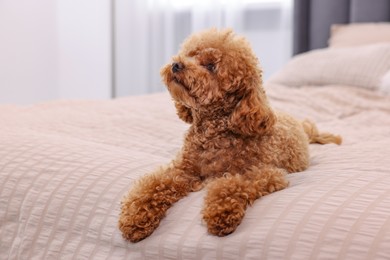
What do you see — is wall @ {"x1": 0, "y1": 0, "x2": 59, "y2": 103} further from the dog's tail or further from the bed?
the dog's tail

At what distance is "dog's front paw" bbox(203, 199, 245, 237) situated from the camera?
0.88 meters

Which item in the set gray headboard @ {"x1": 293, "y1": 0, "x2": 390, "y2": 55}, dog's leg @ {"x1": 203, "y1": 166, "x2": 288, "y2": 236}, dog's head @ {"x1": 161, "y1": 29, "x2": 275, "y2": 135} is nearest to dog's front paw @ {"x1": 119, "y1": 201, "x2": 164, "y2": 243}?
dog's leg @ {"x1": 203, "y1": 166, "x2": 288, "y2": 236}

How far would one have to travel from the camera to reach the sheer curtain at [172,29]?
333 cm

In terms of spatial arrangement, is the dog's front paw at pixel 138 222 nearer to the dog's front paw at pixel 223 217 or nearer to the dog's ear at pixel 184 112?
the dog's front paw at pixel 223 217

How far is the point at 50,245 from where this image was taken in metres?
1.12

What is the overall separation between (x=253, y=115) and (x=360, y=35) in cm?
196

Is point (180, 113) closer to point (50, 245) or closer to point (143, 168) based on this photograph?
point (143, 168)

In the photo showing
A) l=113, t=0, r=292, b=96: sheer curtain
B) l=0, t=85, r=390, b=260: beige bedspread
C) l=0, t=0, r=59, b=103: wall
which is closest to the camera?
l=0, t=85, r=390, b=260: beige bedspread

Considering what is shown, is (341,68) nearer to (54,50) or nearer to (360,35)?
(360,35)

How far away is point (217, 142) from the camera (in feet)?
Result: 3.42

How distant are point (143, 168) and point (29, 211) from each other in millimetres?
250

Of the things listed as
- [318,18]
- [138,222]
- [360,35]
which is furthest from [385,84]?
[138,222]

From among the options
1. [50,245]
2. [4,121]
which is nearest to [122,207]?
[50,245]

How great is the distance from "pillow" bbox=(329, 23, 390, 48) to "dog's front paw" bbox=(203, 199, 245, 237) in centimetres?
201
